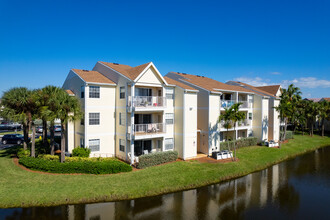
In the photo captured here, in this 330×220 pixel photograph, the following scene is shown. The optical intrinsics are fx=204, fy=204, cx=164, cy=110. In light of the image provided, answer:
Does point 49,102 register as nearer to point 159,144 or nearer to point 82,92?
point 82,92

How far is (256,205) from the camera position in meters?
14.0

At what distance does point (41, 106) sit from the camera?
791 inches

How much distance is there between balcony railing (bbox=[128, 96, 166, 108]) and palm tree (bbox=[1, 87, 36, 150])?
9.90m

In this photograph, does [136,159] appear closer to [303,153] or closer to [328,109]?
[303,153]

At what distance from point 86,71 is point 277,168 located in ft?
82.3

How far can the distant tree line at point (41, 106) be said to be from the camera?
18.5 meters

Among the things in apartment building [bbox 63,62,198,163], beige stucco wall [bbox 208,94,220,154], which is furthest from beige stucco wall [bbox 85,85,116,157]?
beige stucco wall [bbox 208,94,220,154]

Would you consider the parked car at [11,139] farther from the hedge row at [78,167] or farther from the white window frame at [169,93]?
the white window frame at [169,93]

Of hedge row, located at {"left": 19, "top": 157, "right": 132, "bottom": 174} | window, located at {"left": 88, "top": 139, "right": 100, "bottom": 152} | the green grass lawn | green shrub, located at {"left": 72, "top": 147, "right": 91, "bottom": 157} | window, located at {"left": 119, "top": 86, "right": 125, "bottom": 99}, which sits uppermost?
window, located at {"left": 119, "top": 86, "right": 125, "bottom": 99}

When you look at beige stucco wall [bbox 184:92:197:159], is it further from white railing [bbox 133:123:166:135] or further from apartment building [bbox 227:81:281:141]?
apartment building [bbox 227:81:281:141]

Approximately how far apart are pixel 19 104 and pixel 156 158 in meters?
14.6

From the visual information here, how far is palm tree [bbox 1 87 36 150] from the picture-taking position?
790 inches

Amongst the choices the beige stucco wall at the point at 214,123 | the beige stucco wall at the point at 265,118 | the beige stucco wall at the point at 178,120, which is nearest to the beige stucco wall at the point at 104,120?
the beige stucco wall at the point at 178,120

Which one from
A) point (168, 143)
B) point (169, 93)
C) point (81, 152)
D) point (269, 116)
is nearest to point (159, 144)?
point (168, 143)
